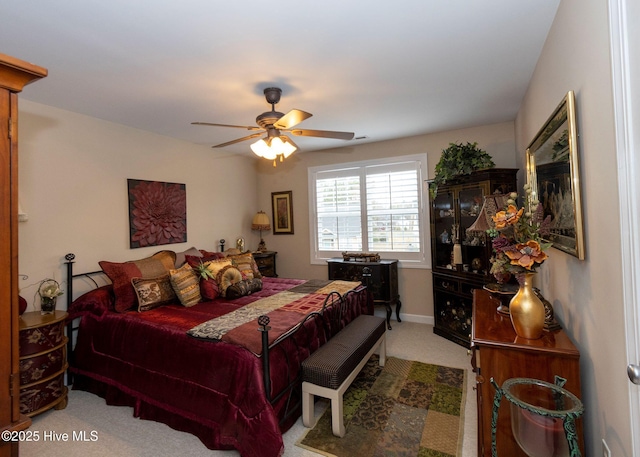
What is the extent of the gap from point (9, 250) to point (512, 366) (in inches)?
86.3

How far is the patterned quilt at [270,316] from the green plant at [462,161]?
5.50ft

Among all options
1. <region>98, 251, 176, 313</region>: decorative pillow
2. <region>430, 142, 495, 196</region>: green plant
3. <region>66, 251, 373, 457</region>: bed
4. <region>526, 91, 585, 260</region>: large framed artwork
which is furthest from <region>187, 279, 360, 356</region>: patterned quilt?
<region>526, 91, 585, 260</region>: large framed artwork

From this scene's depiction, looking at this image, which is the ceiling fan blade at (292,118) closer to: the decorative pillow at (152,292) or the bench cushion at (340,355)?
the bench cushion at (340,355)

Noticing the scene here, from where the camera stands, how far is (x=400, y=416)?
2.30 m

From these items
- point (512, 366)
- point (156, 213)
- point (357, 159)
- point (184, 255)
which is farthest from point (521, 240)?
point (156, 213)

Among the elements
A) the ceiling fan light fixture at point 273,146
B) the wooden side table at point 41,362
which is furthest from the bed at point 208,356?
the ceiling fan light fixture at point 273,146

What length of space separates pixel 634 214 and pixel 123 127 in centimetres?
426

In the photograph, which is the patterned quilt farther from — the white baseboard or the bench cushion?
the white baseboard

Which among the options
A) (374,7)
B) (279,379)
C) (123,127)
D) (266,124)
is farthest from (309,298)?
(123,127)

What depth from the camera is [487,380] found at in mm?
1533

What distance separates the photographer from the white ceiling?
1688 millimetres

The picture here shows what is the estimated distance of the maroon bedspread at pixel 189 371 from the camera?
1.85 meters

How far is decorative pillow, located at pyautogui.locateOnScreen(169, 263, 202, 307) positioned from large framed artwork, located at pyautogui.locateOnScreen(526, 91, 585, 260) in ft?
9.83

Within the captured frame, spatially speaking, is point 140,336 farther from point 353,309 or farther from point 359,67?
point 359,67
